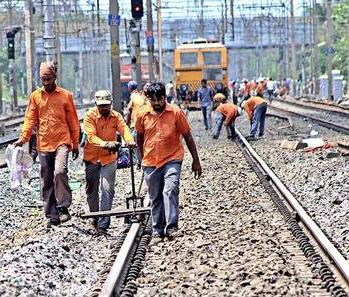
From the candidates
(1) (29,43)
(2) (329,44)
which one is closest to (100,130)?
(1) (29,43)

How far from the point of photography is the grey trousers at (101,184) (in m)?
11.0

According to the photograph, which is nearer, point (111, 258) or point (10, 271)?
point (10, 271)

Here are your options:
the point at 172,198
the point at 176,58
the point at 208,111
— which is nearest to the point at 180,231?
the point at 172,198

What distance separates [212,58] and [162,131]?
38906 mm

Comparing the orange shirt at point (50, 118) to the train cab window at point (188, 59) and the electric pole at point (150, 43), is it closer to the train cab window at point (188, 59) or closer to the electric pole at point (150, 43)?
the electric pole at point (150, 43)

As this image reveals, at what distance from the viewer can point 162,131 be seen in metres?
10.3

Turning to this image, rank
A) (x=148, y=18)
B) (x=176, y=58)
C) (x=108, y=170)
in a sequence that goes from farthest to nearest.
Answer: (x=176, y=58) → (x=148, y=18) → (x=108, y=170)

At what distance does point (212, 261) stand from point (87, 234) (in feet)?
8.11

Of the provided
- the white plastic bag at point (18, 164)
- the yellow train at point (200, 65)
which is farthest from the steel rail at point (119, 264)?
the yellow train at point (200, 65)

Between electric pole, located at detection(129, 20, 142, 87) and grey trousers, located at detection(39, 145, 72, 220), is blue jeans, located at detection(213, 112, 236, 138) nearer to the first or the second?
electric pole, located at detection(129, 20, 142, 87)

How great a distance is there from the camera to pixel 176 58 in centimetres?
4903

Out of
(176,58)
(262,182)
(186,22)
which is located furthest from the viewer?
(186,22)

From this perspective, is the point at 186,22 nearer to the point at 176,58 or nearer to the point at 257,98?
the point at 176,58

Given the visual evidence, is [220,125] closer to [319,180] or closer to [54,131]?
[319,180]
